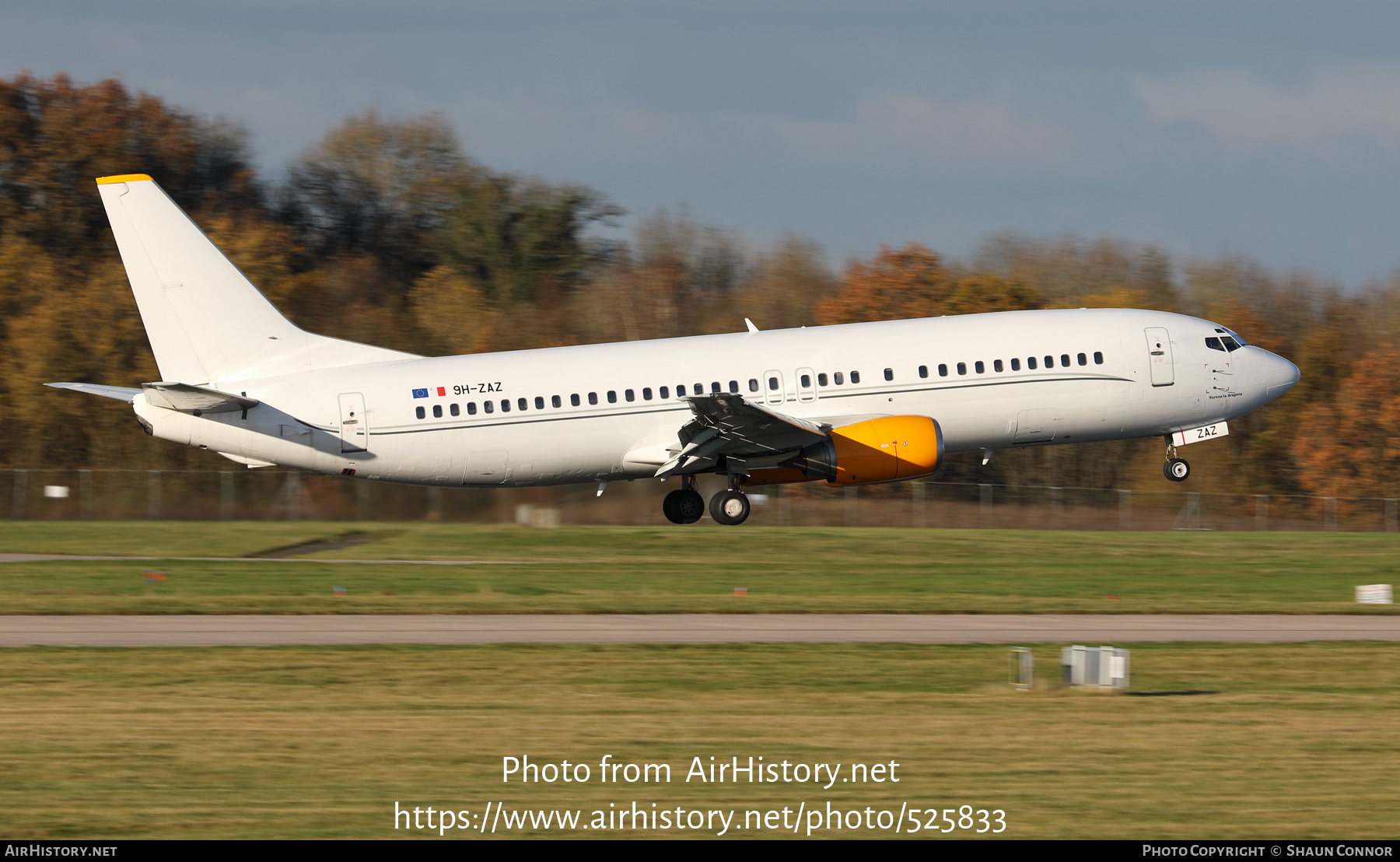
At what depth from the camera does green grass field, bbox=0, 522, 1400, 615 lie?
111 ft

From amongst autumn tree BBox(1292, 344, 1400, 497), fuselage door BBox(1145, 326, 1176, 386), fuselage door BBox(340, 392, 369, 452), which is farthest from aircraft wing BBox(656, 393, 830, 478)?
autumn tree BBox(1292, 344, 1400, 497)

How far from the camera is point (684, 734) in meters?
19.6

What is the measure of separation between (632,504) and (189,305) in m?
15.1

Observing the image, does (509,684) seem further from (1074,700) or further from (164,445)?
(164,445)

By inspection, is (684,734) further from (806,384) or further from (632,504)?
(632,504)

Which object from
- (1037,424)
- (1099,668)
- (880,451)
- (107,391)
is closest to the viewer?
(1099,668)

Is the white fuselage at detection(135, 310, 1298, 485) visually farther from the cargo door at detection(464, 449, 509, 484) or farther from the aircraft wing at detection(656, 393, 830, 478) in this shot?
the aircraft wing at detection(656, 393, 830, 478)

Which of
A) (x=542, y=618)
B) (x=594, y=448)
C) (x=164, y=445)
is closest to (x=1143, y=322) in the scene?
(x=594, y=448)

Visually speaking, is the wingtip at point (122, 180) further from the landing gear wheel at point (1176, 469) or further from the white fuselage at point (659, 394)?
the landing gear wheel at point (1176, 469)

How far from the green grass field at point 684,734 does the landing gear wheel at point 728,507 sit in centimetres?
1109

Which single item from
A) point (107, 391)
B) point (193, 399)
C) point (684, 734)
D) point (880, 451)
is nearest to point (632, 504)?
point (880, 451)

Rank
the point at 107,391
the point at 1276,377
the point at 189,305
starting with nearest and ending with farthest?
the point at 107,391
the point at 189,305
the point at 1276,377

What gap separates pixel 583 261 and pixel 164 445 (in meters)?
31.8

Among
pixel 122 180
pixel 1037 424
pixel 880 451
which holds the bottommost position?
pixel 880 451
